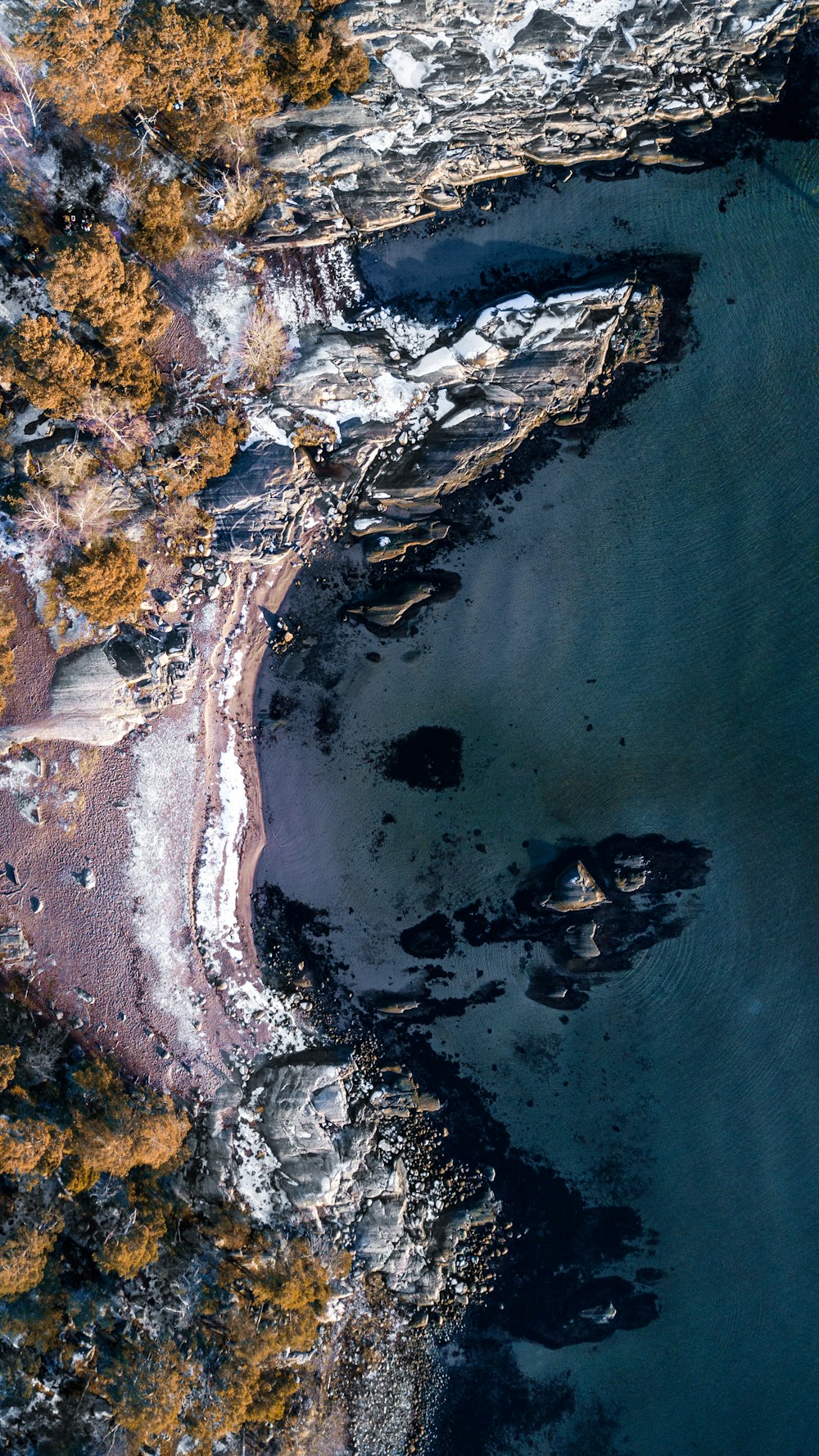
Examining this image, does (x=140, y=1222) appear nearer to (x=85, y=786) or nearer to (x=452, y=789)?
(x=85, y=786)

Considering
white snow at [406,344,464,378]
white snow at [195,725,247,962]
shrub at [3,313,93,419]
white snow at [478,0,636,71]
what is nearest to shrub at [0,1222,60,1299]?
white snow at [195,725,247,962]

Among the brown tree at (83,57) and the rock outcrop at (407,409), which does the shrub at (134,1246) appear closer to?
the rock outcrop at (407,409)

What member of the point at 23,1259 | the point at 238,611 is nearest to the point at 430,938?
the point at 238,611

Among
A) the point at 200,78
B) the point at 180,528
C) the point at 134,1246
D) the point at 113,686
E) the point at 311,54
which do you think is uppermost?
the point at 311,54

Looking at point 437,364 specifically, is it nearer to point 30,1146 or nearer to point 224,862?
point 224,862

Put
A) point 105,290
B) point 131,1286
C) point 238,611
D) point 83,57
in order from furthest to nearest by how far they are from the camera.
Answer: point 238,611
point 131,1286
point 105,290
point 83,57

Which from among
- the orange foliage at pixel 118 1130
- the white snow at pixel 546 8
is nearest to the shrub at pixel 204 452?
the white snow at pixel 546 8

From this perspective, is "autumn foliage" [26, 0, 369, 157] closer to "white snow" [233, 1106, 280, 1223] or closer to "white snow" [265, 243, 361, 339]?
"white snow" [265, 243, 361, 339]
